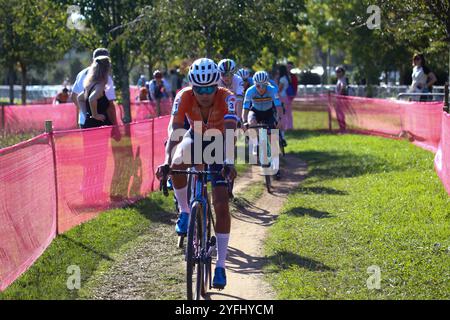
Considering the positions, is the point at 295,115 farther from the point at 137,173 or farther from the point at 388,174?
the point at 137,173

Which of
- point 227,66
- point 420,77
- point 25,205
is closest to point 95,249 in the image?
point 25,205

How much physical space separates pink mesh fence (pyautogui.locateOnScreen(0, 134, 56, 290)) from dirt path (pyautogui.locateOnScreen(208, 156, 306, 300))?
1.85 m

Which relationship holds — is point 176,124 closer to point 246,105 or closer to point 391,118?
point 246,105

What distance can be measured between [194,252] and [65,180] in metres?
3.09

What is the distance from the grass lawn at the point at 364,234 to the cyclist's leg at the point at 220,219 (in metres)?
0.58

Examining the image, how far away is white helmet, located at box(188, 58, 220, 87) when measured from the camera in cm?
652

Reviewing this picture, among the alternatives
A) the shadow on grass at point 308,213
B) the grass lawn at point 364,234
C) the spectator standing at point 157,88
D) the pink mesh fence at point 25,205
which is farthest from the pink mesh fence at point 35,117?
the pink mesh fence at point 25,205

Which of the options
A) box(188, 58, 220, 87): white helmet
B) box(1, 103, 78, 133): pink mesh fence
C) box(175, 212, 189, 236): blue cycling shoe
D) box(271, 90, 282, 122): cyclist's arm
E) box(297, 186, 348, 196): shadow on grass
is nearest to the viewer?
box(188, 58, 220, 87): white helmet

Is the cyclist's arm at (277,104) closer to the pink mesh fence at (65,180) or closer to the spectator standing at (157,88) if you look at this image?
the pink mesh fence at (65,180)

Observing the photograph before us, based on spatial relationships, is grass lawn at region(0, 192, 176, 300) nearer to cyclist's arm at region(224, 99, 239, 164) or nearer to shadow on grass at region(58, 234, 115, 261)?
shadow on grass at region(58, 234, 115, 261)

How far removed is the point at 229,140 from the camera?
656cm

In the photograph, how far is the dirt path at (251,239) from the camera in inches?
267

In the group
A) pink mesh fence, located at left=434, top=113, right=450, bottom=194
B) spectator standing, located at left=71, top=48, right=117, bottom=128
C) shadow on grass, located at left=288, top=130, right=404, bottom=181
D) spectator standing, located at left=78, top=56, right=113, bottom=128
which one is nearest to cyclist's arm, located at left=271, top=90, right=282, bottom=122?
shadow on grass, located at left=288, top=130, right=404, bottom=181
